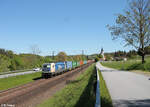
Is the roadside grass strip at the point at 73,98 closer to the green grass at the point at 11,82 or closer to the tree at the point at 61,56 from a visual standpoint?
the green grass at the point at 11,82

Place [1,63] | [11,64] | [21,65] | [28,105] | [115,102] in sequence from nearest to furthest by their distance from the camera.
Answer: [115,102] < [28,105] < [1,63] < [11,64] < [21,65]

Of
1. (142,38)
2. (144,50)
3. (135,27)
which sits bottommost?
(144,50)

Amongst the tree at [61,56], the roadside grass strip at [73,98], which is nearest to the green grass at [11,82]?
the roadside grass strip at [73,98]

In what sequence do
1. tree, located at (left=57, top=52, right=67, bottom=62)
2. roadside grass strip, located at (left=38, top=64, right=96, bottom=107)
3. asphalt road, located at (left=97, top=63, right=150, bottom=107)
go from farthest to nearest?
1. tree, located at (left=57, top=52, right=67, bottom=62)
2. roadside grass strip, located at (left=38, top=64, right=96, bottom=107)
3. asphalt road, located at (left=97, top=63, right=150, bottom=107)

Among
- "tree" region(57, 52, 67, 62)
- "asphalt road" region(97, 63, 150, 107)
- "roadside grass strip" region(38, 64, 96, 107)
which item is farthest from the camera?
"tree" region(57, 52, 67, 62)

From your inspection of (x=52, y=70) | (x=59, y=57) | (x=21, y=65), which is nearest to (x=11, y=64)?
(x=21, y=65)

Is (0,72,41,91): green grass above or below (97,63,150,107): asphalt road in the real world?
below

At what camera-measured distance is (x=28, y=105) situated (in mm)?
11047

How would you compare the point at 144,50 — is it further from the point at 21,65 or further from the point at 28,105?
the point at 21,65

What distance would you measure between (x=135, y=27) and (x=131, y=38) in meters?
2.21

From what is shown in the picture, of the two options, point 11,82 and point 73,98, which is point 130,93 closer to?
point 73,98

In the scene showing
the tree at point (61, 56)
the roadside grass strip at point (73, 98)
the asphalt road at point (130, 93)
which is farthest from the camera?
the tree at point (61, 56)

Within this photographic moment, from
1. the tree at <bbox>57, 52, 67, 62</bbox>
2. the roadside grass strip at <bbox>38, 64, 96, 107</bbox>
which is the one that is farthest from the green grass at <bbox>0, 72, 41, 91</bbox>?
the tree at <bbox>57, 52, 67, 62</bbox>

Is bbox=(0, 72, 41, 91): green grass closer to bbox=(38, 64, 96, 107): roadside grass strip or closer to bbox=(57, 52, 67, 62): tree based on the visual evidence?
bbox=(38, 64, 96, 107): roadside grass strip
